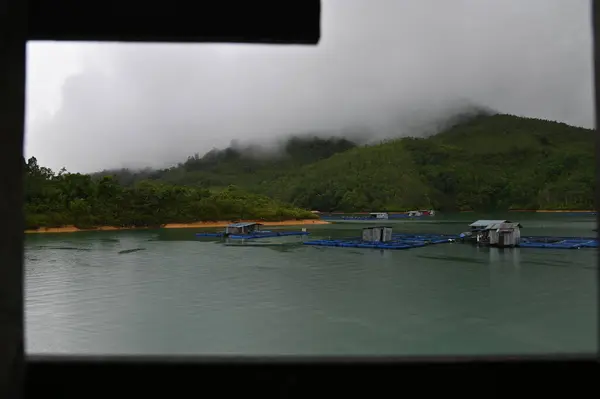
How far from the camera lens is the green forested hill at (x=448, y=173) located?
199 feet

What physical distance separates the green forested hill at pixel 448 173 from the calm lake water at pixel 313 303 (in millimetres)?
42244

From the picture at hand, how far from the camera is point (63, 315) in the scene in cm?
1086

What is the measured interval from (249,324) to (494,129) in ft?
270

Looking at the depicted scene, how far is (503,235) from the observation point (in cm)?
2252

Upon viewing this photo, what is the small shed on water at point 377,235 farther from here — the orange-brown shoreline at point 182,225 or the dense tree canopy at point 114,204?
the dense tree canopy at point 114,204

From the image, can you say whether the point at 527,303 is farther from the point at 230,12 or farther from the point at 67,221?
the point at 67,221

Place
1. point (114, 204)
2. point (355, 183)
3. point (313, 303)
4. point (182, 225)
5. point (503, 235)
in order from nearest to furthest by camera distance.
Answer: point (313, 303) < point (503, 235) < point (114, 204) < point (182, 225) < point (355, 183)

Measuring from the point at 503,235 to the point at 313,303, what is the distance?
46.0 ft

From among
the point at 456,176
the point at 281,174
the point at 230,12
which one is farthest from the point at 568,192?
the point at 230,12

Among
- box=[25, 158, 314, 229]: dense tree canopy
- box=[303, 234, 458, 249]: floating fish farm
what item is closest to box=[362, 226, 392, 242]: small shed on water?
box=[303, 234, 458, 249]: floating fish farm

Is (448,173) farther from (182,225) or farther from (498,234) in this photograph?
(498,234)

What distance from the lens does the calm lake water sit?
871 cm

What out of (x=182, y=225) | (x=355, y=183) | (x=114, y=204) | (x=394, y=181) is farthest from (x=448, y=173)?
(x=114, y=204)

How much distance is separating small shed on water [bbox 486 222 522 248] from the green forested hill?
35934 millimetres
